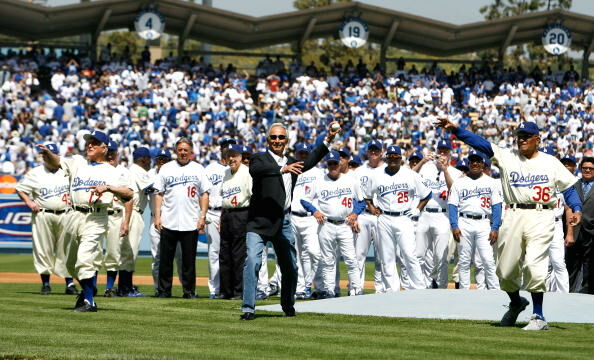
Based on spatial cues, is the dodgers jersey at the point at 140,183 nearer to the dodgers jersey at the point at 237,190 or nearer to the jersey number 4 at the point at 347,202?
the dodgers jersey at the point at 237,190

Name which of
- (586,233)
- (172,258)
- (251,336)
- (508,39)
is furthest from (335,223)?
(508,39)

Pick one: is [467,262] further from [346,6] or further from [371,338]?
[346,6]

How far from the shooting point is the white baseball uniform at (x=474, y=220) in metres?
14.9

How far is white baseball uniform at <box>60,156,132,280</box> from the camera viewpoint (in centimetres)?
1102

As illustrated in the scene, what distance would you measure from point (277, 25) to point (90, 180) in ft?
93.0

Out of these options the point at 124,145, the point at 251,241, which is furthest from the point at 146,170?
the point at 124,145

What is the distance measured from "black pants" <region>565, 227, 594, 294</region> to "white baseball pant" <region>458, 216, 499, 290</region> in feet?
3.53

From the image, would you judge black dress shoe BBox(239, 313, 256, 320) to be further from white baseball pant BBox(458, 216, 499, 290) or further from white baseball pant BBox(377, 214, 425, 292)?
white baseball pant BBox(458, 216, 499, 290)

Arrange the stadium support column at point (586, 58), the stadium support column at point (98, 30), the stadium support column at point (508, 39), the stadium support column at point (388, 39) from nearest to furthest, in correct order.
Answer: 1. the stadium support column at point (98, 30)
2. the stadium support column at point (388, 39)
3. the stadium support column at point (508, 39)
4. the stadium support column at point (586, 58)

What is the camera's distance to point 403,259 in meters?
14.2

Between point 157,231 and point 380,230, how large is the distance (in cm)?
319

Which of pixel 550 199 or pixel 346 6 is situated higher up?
pixel 346 6

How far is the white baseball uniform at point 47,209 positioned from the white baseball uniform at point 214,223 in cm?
200

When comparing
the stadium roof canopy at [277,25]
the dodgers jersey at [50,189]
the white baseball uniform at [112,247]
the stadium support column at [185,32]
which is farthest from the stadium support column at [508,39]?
the dodgers jersey at [50,189]
